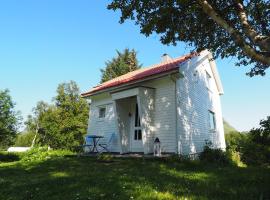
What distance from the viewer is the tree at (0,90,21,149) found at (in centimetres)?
3353

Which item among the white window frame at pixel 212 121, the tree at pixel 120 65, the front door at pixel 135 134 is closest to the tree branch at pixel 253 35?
the front door at pixel 135 134

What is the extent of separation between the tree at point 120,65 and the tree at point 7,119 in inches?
617

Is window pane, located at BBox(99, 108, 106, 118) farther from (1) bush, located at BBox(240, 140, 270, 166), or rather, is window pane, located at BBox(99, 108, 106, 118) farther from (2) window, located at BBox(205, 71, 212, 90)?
(1) bush, located at BBox(240, 140, 270, 166)

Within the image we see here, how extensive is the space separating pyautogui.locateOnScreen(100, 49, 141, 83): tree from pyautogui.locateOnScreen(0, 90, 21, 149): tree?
15675 millimetres

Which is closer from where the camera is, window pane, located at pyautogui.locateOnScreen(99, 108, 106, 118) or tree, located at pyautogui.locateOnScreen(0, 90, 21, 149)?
window pane, located at pyautogui.locateOnScreen(99, 108, 106, 118)

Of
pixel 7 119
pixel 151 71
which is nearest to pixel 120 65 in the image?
pixel 7 119

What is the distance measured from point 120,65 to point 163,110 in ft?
107

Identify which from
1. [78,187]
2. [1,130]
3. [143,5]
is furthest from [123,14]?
[1,130]

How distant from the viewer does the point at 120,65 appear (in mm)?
45125

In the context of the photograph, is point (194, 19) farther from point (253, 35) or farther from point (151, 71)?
point (151, 71)

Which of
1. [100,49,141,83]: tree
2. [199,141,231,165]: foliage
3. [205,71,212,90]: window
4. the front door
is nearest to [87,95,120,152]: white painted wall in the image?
the front door

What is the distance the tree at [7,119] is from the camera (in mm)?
33531

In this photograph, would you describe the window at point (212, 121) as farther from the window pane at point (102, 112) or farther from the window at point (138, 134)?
the window pane at point (102, 112)

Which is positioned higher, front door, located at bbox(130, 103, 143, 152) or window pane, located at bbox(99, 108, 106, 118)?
window pane, located at bbox(99, 108, 106, 118)
